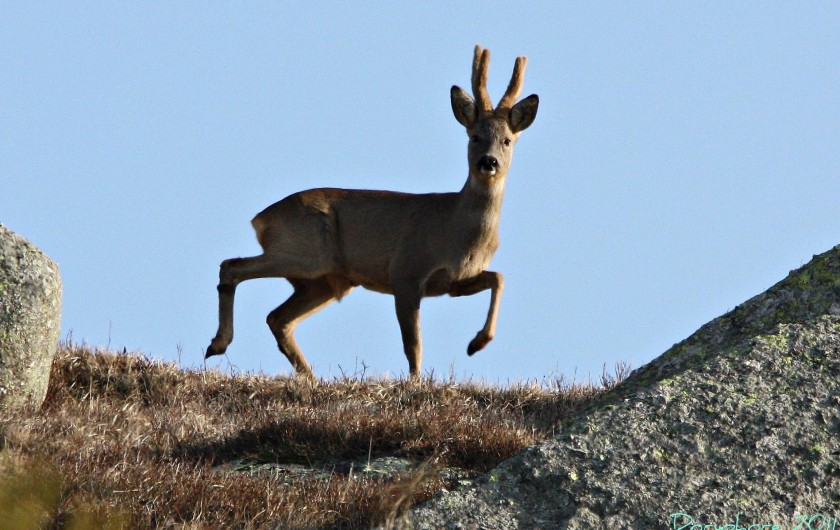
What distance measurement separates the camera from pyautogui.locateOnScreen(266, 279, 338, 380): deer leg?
1313cm

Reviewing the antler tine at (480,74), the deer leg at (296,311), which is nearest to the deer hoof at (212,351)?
the deer leg at (296,311)

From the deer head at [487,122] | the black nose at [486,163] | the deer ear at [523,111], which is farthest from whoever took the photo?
the deer ear at [523,111]

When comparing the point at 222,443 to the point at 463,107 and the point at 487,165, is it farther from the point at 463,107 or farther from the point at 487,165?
the point at 463,107

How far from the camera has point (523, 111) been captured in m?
12.7

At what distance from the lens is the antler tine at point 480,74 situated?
42.5 ft

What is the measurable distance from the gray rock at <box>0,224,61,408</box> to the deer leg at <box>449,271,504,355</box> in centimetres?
491

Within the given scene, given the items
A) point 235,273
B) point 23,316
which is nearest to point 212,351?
point 235,273

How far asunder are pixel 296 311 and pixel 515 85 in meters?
3.14

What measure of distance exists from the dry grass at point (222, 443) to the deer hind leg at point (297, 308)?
356 cm

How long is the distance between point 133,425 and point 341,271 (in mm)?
6044

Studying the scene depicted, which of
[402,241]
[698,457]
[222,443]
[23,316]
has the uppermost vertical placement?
[402,241]

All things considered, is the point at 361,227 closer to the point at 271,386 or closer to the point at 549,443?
the point at 271,386

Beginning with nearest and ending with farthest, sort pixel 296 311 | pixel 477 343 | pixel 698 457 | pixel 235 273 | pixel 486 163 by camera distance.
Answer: pixel 698 457 → pixel 477 343 → pixel 486 163 → pixel 235 273 → pixel 296 311

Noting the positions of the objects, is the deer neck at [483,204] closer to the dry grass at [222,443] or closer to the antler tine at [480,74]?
the antler tine at [480,74]
